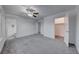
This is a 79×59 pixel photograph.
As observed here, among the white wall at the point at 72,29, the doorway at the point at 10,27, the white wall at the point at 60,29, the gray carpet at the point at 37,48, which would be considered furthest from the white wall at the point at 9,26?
the white wall at the point at 60,29

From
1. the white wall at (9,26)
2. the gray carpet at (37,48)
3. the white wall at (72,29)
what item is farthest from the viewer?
the white wall at (9,26)

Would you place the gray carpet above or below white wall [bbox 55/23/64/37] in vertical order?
below

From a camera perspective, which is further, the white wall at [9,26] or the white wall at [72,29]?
the white wall at [9,26]

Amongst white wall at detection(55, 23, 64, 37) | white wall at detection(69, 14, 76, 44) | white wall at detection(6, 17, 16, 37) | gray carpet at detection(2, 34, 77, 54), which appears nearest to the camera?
gray carpet at detection(2, 34, 77, 54)

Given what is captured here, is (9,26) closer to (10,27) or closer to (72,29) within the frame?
(10,27)

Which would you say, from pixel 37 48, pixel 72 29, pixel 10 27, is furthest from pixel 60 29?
pixel 10 27

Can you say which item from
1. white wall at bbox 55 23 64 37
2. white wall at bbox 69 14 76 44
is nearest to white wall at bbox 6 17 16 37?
white wall at bbox 69 14 76 44

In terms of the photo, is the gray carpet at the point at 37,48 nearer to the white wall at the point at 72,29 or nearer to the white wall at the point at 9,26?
the white wall at the point at 72,29

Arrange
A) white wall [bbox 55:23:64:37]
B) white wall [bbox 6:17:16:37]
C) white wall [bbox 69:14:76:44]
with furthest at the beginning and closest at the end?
white wall [bbox 55:23:64:37]
white wall [bbox 6:17:16:37]
white wall [bbox 69:14:76:44]

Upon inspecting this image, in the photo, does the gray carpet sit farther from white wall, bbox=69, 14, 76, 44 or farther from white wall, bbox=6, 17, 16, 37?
white wall, bbox=6, 17, 16, 37

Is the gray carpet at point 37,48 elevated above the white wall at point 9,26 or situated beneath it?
situated beneath

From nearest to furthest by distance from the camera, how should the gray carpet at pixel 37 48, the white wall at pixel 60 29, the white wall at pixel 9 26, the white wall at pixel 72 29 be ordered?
the gray carpet at pixel 37 48 < the white wall at pixel 72 29 < the white wall at pixel 9 26 < the white wall at pixel 60 29
